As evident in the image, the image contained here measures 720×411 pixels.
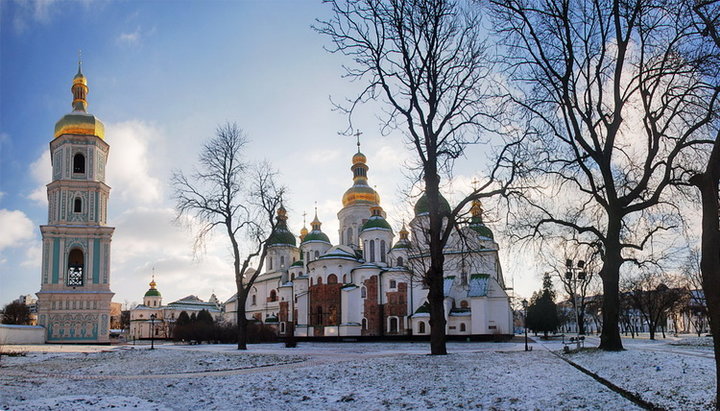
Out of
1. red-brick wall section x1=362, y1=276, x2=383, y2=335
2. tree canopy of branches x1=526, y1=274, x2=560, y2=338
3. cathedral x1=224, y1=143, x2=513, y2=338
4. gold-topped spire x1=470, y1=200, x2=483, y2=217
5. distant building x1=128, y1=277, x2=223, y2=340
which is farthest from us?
distant building x1=128, y1=277, x2=223, y2=340

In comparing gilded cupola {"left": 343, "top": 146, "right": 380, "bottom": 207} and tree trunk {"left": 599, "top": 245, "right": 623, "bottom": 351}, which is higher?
gilded cupola {"left": 343, "top": 146, "right": 380, "bottom": 207}

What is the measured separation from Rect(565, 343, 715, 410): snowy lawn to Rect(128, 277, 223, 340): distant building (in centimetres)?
7482

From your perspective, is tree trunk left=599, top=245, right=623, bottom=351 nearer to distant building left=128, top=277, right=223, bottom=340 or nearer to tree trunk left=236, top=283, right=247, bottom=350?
tree trunk left=236, top=283, right=247, bottom=350

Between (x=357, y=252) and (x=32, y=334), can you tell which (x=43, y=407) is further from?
(x=357, y=252)

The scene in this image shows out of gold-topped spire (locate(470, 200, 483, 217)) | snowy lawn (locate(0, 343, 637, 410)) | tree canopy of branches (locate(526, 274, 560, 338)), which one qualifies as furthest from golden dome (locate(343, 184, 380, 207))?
snowy lawn (locate(0, 343, 637, 410))

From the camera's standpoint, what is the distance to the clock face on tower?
46.1 metres

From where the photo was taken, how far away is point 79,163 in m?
47.8

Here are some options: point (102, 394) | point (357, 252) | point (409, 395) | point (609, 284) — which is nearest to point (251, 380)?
point (102, 394)

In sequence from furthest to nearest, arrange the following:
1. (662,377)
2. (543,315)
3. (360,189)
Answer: (360,189)
(543,315)
(662,377)

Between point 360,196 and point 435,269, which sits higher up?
point 360,196

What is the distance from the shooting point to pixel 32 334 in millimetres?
41625

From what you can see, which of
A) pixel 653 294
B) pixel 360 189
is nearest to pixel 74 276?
pixel 360 189

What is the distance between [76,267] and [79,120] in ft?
→ 41.4

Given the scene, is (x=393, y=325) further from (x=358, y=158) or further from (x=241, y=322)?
(x=241, y=322)
